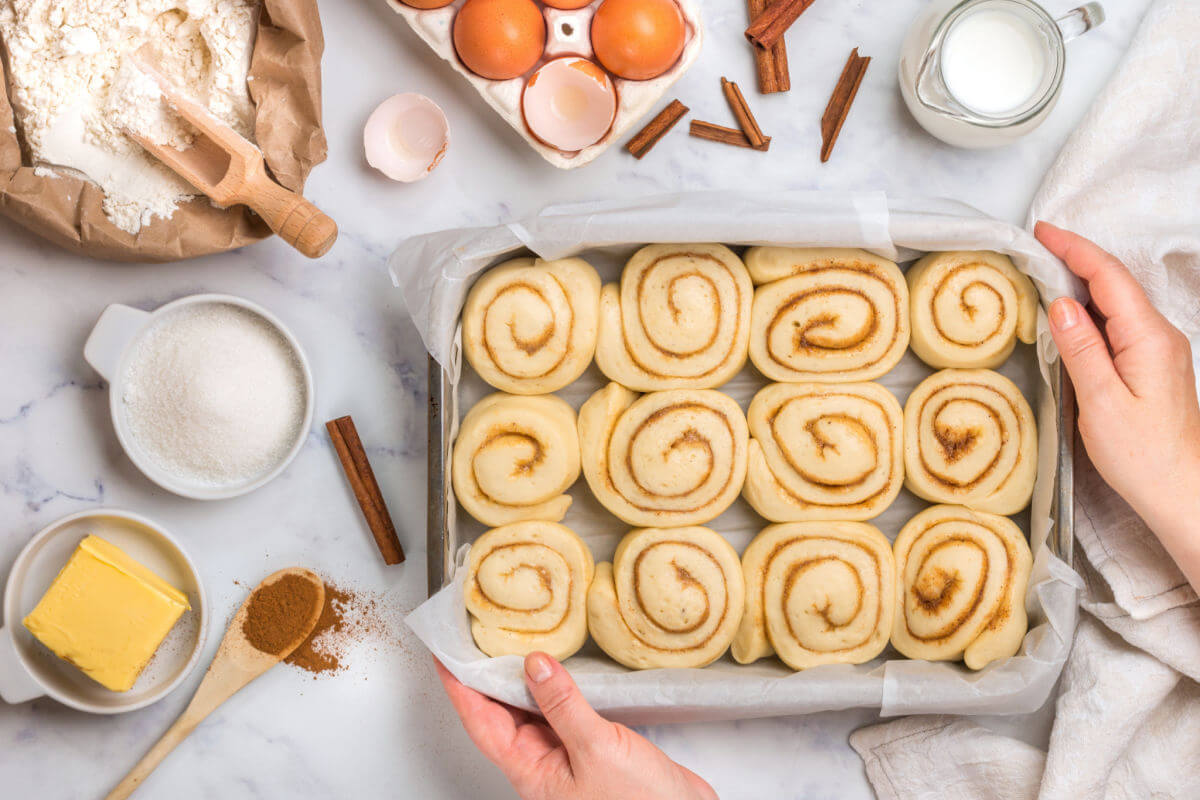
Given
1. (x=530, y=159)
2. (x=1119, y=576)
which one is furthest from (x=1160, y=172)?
(x=530, y=159)

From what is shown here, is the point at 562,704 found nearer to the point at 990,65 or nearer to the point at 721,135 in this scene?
the point at 721,135

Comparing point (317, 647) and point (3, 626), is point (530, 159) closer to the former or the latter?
point (317, 647)

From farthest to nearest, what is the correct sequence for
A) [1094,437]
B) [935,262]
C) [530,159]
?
[530,159] → [935,262] → [1094,437]

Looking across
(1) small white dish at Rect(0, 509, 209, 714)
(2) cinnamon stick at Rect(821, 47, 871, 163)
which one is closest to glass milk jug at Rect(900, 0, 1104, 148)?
(2) cinnamon stick at Rect(821, 47, 871, 163)

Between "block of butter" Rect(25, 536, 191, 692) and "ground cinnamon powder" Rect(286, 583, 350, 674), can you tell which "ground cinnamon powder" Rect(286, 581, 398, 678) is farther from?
"block of butter" Rect(25, 536, 191, 692)

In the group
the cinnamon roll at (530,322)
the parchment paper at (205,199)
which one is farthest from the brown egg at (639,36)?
the parchment paper at (205,199)

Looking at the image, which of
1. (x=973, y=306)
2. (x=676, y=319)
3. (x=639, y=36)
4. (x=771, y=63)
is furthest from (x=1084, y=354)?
(x=639, y=36)
